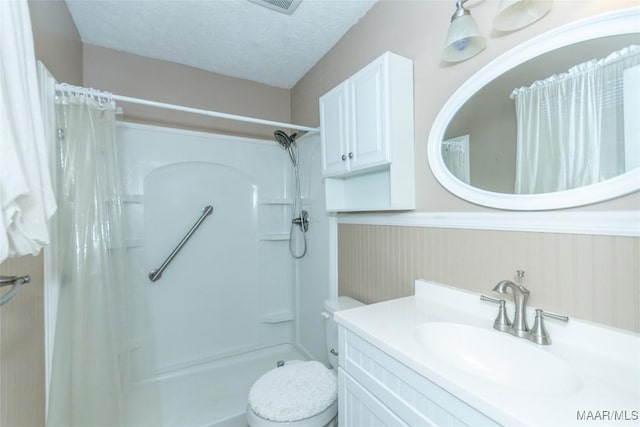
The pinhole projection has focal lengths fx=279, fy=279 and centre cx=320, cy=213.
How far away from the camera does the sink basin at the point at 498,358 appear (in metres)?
0.73

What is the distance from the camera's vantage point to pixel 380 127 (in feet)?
4.23

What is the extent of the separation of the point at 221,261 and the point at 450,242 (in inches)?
72.2

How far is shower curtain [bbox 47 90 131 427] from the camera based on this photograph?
4.36 feet

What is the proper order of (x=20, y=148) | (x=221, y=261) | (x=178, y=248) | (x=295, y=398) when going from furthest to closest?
(x=221, y=261), (x=178, y=248), (x=295, y=398), (x=20, y=148)

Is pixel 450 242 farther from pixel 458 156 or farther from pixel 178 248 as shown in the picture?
pixel 178 248

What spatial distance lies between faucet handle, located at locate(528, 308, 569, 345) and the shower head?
1.99 m

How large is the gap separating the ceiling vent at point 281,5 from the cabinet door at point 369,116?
61 cm

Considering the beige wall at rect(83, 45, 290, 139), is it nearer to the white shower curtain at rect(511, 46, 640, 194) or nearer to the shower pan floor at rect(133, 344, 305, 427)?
the shower pan floor at rect(133, 344, 305, 427)

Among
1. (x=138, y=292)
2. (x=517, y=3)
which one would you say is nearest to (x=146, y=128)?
(x=138, y=292)

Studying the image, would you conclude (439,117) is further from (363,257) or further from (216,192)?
(216,192)

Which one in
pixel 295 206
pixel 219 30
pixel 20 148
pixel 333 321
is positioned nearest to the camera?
pixel 20 148

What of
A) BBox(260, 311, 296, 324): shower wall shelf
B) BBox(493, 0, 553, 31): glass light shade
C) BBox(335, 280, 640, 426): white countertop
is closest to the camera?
BBox(335, 280, 640, 426): white countertop

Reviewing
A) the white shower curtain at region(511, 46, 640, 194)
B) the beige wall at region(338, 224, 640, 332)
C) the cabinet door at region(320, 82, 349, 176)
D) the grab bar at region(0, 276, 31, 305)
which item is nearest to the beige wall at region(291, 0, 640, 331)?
the beige wall at region(338, 224, 640, 332)

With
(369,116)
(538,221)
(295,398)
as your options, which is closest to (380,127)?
(369,116)
